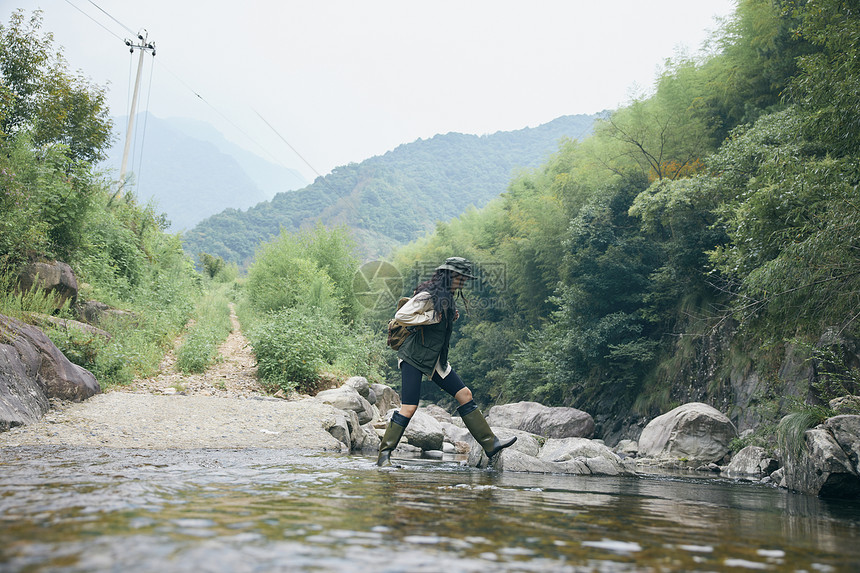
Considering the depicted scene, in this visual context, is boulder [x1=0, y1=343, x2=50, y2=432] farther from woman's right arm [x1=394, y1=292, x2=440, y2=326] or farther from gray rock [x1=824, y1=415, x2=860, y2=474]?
gray rock [x1=824, y1=415, x2=860, y2=474]

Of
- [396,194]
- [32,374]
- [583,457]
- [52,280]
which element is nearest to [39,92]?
[52,280]

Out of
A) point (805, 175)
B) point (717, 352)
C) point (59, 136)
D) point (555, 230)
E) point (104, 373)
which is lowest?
point (104, 373)

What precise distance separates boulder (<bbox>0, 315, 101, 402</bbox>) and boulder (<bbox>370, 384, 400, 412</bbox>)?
8596mm

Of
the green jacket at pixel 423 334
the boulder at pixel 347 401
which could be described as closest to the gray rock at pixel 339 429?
the boulder at pixel 347 401

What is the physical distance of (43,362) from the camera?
6.86 m

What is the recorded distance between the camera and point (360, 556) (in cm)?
191

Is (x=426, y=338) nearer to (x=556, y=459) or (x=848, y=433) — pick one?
(x=556, y=459)

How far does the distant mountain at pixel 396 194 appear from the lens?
241 feet

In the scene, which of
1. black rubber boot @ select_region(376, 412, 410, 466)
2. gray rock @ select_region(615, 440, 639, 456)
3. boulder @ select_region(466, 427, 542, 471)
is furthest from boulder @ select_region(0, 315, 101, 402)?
gray rock @ select_region(615, 440, 639, 456)

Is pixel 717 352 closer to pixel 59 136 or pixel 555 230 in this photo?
pixel 555 230

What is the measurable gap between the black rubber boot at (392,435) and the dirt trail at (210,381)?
5.09 meters

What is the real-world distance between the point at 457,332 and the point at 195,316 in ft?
72.4

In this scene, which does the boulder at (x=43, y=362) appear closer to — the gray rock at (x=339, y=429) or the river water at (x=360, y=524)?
the river water at (x=360, y=524)

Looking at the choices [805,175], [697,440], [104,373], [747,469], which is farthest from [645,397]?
[104,373]
